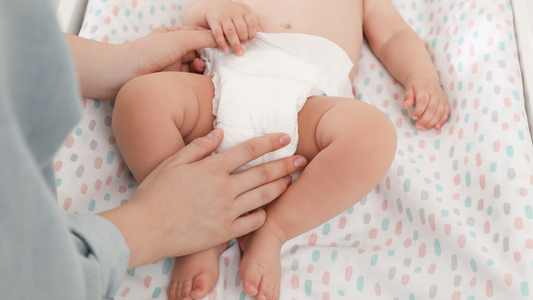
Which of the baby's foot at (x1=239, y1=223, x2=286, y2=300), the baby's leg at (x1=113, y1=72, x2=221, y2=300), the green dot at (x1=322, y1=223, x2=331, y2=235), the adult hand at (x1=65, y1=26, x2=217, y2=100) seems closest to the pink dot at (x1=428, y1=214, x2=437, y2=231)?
the green dot at (x1=322, y1=223, x2=331, y2=235)

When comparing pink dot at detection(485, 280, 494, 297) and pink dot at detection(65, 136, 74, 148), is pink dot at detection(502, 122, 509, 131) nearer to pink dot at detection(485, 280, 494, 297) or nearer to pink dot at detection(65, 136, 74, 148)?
pink dot at detection(485, 280, 494, 297)

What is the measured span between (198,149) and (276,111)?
21 centimetres

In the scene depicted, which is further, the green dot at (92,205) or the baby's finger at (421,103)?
the baby's finger at (421,103)

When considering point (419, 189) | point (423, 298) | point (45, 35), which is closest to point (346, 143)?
point (419, 189)

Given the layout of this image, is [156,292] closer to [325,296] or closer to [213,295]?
[213,295]

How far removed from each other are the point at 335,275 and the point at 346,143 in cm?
28

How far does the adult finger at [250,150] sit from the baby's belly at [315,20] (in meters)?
0.43

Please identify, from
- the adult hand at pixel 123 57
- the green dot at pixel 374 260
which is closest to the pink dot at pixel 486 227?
the green dot at pixel 374 260

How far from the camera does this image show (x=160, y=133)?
2.35 ft

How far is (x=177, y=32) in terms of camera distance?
2.97 feet

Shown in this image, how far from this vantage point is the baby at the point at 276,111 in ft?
2.36

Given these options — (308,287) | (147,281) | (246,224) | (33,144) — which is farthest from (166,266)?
(33,144)

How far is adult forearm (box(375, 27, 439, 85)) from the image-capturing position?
1.07 m

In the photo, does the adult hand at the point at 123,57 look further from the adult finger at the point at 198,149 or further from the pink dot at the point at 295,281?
the pink dot at the point at 295,281
